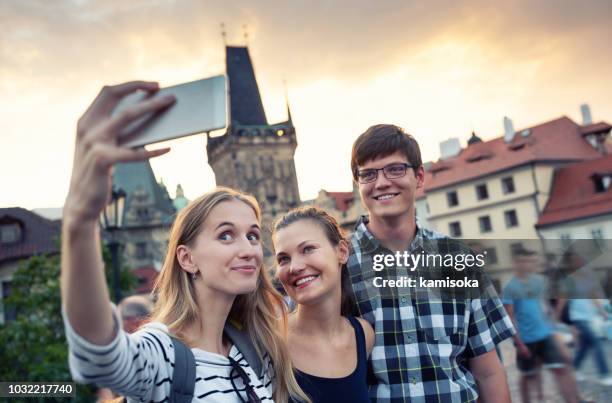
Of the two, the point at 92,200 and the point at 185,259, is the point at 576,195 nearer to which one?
the point at 185,259

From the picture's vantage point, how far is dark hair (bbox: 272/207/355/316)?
252 cm

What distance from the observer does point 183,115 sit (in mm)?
1107

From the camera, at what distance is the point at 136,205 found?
44250mm

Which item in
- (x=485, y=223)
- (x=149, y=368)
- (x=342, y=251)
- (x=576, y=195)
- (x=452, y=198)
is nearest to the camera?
(x=149, y=368)

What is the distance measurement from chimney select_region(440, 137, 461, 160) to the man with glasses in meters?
33.4

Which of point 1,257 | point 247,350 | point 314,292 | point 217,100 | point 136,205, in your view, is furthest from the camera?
point 136,205

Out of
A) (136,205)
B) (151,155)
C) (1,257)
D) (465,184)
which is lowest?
(151,155)

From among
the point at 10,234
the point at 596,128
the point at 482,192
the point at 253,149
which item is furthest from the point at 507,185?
the point at 10,234

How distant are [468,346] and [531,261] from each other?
477 millimetres

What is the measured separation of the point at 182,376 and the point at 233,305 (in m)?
0.59

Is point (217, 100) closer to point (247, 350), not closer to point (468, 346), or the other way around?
point (247, 350)

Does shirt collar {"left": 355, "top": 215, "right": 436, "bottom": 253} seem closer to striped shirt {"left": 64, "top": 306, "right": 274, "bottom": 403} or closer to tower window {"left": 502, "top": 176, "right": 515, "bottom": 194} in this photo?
striped shirt {"left": 64, "top": 306, "right": 274, "bottom": 403}

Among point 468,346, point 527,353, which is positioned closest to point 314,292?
point 468,346

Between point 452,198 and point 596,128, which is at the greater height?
point 596,128
